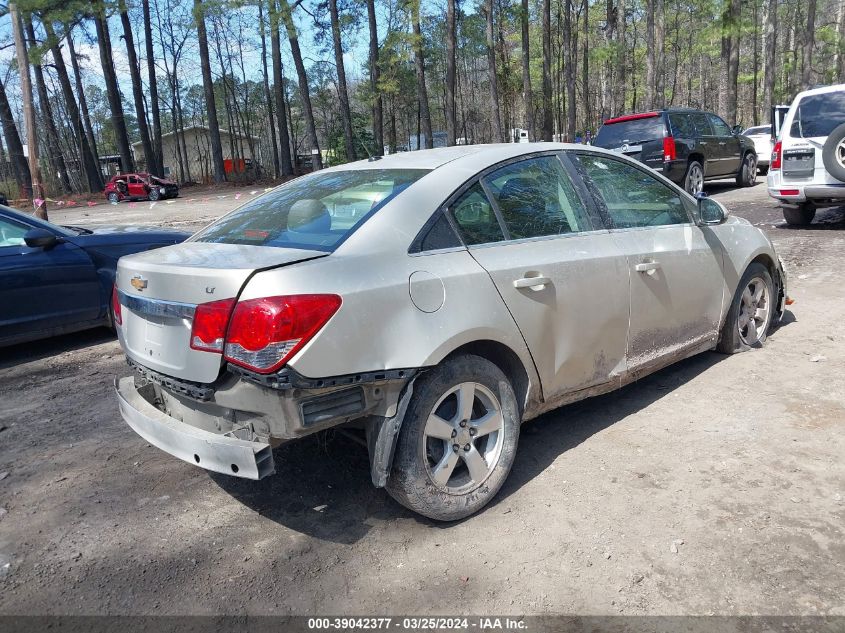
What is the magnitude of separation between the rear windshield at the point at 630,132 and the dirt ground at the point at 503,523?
9.89m

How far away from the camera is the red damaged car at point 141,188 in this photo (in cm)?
3278

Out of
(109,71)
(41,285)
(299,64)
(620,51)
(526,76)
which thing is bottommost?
(41,285)

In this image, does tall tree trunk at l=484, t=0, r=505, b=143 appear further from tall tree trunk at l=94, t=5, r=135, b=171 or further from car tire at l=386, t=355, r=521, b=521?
car tire at l=386, t=355, r=521, b=521

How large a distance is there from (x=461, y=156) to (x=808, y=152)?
793cm

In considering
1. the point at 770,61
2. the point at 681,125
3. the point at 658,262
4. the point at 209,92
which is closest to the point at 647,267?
the point at 658,262

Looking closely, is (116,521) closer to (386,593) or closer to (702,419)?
(386,593)

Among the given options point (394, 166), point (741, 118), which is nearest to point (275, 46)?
point (394, 166)

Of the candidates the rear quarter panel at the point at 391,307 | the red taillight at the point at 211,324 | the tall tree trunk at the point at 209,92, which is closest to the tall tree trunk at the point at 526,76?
the tall tree trunk at the point at 209,92

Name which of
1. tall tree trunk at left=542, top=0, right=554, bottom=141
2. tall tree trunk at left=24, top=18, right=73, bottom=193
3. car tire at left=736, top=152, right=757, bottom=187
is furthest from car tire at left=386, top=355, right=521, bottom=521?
tall tree trunk at left=24, top=18, right=73, bottom=193

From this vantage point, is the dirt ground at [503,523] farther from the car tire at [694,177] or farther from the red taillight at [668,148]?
the car tire at [694,177]

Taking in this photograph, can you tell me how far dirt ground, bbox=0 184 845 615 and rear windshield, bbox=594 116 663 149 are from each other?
9895 millimetres

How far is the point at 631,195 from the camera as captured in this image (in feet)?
13.6

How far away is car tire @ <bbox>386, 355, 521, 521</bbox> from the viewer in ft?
9.33

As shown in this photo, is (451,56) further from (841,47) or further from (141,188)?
(841,47)
